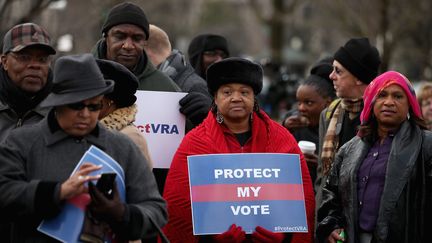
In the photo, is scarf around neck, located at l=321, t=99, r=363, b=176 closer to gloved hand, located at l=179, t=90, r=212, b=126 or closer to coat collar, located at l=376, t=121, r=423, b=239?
gloved hand, located at l=179, t=90, r=212, b=126

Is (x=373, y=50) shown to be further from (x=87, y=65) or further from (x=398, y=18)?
(x=398, y=18)

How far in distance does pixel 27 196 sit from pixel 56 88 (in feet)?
1.92

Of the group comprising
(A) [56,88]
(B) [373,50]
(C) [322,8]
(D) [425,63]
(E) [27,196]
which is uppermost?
(C) [322,8]

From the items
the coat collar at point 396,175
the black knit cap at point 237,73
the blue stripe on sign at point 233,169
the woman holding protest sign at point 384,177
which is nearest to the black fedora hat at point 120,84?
the blue stripe on sign at point 233,169

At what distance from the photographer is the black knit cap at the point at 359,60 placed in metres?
8.07

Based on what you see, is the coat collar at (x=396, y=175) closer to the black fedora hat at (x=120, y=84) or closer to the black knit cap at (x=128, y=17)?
the black fedora hat at (x=120, y=84)

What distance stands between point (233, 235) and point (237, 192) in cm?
29

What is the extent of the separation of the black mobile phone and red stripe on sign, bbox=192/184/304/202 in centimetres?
135

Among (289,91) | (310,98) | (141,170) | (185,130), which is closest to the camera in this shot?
(141,170)

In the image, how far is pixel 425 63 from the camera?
2753 centimetres

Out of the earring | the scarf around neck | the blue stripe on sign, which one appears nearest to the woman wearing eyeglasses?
the blue stripe on sign

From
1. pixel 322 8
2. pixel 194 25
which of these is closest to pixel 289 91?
pixel 322 8

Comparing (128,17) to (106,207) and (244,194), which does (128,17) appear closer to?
(244,194)

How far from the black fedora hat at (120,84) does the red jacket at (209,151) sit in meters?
0.58
